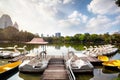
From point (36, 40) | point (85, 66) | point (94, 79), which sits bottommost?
point (94, 79)

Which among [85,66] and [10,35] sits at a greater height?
[10,35]

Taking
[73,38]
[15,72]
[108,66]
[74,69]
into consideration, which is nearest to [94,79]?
[74,69]

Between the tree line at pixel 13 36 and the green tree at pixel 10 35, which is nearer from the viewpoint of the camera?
the tree line at pixel 13 36

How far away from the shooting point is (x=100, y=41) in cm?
8775

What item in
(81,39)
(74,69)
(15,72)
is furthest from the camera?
(81,39)

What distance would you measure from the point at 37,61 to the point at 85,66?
15.9 ft

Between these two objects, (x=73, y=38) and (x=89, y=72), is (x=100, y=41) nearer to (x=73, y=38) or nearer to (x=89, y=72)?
(x=73, y=38)

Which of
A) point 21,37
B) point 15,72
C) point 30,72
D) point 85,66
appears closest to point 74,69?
point 85,66

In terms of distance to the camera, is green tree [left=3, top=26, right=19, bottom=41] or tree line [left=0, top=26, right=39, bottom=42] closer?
tree line [left=0, top=26, right=39, bottom=42]

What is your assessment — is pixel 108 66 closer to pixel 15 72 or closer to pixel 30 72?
pixel 30 72

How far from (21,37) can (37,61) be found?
72.1 meters

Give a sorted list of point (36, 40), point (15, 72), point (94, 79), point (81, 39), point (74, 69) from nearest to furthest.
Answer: point (94, 79), point (74, 69), point (15, 72), point (36, 40), point (81, 39)

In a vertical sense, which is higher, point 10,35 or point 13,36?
point 10,35

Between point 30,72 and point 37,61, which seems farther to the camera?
point 37,61
